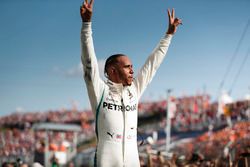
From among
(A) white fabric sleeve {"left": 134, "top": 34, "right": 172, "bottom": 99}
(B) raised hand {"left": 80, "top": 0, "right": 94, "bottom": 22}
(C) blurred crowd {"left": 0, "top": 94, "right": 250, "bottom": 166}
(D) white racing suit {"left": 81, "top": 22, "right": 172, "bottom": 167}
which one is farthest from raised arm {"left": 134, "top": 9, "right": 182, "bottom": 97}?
(C) blurred crowd {"left": 0, "top": 94, "right": 250, "bottom": 166}

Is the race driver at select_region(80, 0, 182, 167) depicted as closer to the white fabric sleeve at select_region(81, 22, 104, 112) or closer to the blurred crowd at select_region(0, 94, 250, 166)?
the white fabric sleeve at select_region(81, 22, 104, 112)

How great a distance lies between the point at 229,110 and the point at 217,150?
7089 mm

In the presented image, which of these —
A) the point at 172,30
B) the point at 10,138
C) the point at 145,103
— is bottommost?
the point at 10,138

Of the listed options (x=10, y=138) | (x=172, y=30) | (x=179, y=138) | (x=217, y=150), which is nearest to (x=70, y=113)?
(x=10, y=138)

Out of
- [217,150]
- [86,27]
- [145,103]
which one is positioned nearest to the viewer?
[86,27]

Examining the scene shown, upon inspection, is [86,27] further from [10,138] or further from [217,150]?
[10,138]

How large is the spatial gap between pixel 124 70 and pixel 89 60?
258 millimetres

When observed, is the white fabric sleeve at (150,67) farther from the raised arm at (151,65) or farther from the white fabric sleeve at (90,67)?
the white fabric sleeve at (90,67)

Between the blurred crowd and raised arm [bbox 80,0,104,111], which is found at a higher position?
raised arm [bbox 80,0,104,111]

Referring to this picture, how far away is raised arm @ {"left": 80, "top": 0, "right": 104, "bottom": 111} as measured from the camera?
2568 millimetres

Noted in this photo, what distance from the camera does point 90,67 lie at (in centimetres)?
264

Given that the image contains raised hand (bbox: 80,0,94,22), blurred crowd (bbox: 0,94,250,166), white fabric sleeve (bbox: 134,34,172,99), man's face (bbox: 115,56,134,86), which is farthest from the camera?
blurred crowd (bbox: 0,94,250,166)

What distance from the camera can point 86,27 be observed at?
2.58 m

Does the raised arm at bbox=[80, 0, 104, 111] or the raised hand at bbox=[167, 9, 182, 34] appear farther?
the raised hand at bbox=[167, 9, 182, 34]
